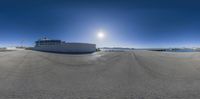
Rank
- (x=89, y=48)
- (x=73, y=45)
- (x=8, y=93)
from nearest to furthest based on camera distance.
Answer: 1. (x=8, y=93)
2. (x=73, y=45)
3. (x=89, y=48)

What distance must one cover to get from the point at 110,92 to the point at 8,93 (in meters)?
2.68

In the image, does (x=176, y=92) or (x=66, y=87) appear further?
(x=66, y=87)

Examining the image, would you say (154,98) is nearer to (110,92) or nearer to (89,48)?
(110,92)

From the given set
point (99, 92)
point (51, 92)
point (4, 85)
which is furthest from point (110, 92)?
point (4, 85)

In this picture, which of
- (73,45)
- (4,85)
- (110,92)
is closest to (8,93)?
(4,85)

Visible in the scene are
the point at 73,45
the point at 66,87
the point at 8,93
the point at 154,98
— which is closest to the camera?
the point at 154,98

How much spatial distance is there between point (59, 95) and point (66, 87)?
731mm

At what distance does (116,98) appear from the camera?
3.58 metres

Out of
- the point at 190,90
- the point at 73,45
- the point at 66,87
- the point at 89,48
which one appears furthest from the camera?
the point at 89,48

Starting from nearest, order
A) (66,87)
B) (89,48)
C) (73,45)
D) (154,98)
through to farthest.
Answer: (154,98) < (66,87) < (73,45) < (89,48)

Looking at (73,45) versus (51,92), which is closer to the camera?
(51,92)

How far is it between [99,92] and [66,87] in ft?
3.67

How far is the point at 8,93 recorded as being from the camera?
3.82 metres

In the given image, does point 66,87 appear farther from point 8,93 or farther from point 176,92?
point 176,92
